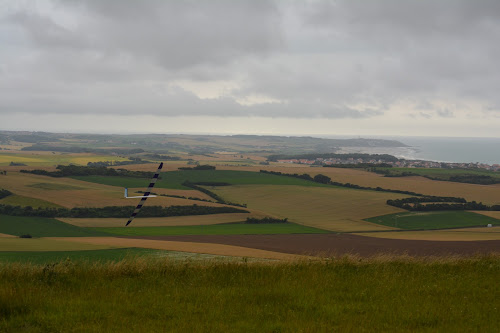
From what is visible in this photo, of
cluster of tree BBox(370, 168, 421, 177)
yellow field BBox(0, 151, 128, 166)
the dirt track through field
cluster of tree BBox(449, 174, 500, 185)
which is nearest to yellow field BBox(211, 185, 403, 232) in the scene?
the dirt track through field

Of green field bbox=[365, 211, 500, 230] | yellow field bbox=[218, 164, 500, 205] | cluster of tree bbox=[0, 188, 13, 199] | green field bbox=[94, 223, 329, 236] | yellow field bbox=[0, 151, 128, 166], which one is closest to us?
green field bbox=[94, 223, 329, 236]

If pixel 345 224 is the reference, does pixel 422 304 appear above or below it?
above

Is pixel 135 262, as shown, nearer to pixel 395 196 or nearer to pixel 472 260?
pixel 472 260

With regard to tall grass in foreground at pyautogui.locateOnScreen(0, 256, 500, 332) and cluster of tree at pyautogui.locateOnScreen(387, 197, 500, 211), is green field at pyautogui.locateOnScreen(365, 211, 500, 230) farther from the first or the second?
tall grass in foreground at pyautogui.locateOnScreen(0, 256, 500, 332)

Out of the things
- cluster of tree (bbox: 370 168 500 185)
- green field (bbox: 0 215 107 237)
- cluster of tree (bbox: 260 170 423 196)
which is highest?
cluster of tree (bbox: 370 168 500 185)

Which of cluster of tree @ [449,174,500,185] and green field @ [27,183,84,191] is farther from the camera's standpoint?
cluster of tree @ [449,174,500,185]

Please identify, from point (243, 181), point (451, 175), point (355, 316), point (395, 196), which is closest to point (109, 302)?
point (355, 316)

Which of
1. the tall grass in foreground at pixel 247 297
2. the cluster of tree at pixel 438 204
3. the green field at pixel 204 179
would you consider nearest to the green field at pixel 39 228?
the green field at pixel 204 179

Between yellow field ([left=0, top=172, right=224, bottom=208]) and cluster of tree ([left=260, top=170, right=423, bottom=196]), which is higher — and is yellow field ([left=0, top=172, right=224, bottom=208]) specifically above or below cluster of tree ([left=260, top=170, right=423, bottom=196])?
below
